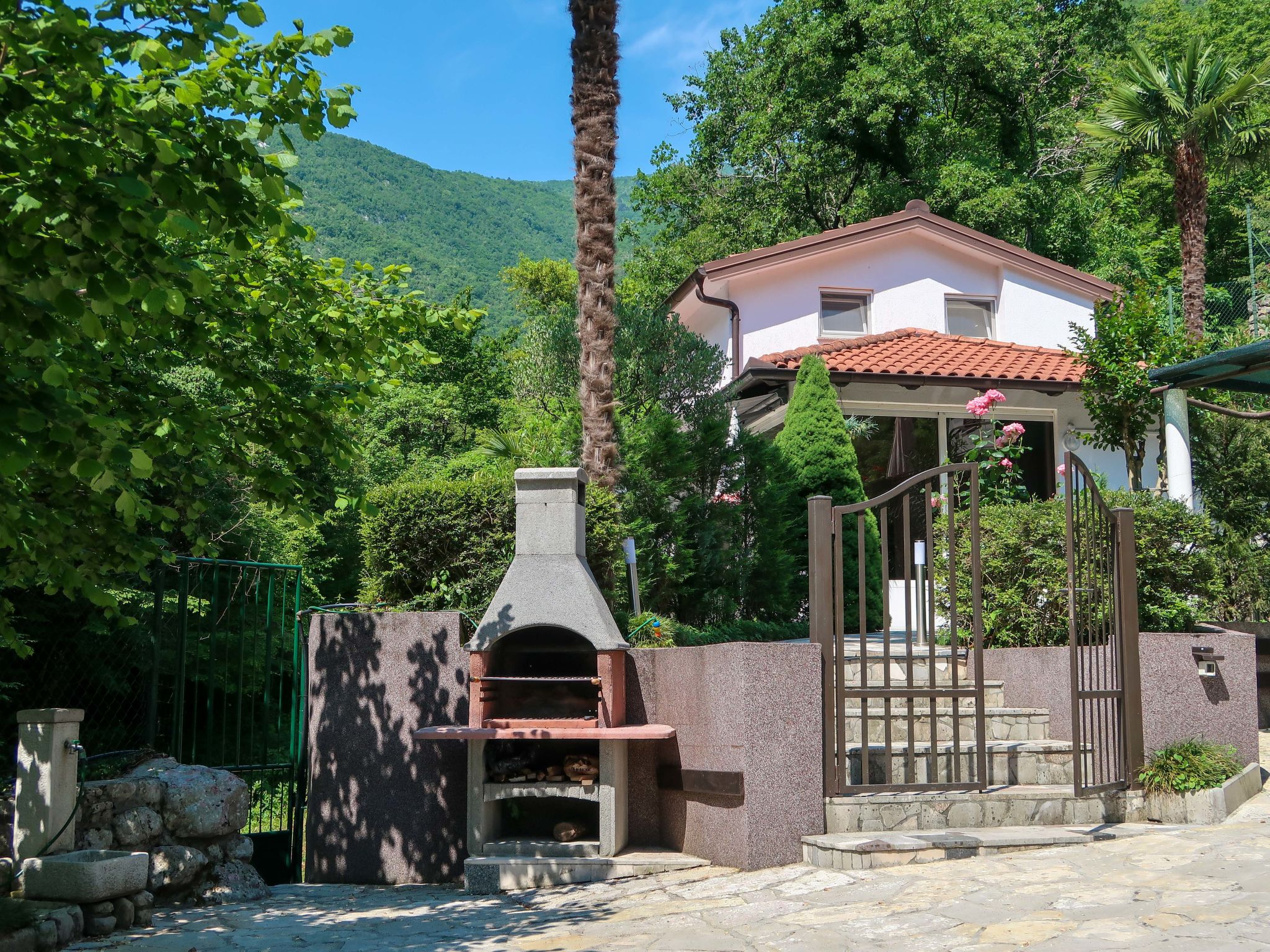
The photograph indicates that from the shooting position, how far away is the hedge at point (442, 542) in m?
9.32

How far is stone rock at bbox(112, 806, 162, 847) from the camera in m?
7.43

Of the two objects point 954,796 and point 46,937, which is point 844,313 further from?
point 46,937

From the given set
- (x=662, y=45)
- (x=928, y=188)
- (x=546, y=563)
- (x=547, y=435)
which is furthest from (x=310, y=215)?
(x=546, y=563)

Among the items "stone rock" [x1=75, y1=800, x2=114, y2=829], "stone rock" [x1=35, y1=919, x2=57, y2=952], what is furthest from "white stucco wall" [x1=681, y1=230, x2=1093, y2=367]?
"stone rock" [x1=35, y1=919, x2=57, y2=952]

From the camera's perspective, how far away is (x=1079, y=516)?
26.0 feet

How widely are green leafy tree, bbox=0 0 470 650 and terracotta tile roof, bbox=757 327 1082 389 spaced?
28.7 ft

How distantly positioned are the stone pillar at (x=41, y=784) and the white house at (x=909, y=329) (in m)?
10.1

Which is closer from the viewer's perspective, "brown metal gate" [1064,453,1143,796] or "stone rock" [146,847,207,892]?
"stone rock" [146,847,207,892]

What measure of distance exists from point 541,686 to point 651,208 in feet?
83.8

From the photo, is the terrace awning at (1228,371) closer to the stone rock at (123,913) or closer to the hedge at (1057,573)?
the hedge at (1057,573)

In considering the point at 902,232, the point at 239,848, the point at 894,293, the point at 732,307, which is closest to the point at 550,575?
the point at 239,848

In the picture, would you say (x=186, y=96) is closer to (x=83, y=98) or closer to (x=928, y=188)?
(x=83, y=98)

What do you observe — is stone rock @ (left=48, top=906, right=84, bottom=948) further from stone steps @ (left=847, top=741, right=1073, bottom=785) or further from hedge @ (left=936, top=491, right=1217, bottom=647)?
hedge @ (left=936, top=491, right=1217, bottom=647)

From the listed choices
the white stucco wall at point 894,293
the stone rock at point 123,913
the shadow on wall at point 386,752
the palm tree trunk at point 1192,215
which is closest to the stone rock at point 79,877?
the stone rock at point 123,913
